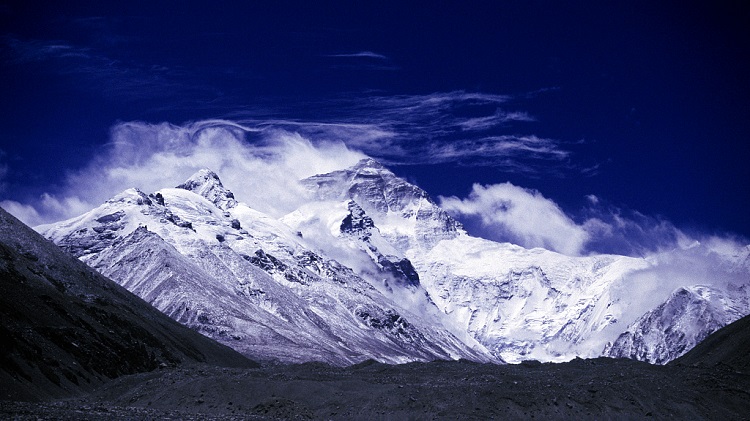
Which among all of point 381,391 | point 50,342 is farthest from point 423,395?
point 50,342

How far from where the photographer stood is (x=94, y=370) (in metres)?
152

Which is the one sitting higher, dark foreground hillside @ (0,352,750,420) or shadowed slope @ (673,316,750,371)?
shadowed slope @ (673,316,750,371)

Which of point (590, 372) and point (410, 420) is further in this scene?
point (590, 372)

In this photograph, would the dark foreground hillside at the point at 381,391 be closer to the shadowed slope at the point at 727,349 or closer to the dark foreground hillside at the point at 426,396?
the dark foreground hillside at the point at 426,396

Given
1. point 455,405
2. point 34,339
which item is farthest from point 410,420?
point 34,339

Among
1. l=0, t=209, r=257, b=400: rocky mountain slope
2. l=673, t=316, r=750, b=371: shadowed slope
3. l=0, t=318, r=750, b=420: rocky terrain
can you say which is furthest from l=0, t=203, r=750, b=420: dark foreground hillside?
l=673, t=316, r=750, b=371: shadowed slope

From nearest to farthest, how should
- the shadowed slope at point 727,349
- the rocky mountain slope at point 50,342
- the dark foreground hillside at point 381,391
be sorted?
the dark foreground hillside at point 381,391 → the rocky mountain slope at point 50,342 → the shadowed slope at point 727,349

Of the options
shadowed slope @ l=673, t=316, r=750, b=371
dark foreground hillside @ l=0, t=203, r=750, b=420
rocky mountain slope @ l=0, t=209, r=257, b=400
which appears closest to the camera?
dark foreground hillside @ l=0, t=203, r=750, b=420

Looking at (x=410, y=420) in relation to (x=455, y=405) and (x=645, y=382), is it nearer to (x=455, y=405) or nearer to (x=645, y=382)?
(x=455, y=405)

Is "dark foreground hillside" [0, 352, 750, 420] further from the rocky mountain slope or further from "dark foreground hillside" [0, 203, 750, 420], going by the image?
the rocky mountain slope

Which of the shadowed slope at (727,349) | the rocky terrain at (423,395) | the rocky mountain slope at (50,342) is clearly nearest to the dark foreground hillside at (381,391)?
the rocky terrain at (423,395)

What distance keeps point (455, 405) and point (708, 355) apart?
69.2 m

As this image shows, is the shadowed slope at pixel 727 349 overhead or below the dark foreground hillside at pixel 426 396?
overhead

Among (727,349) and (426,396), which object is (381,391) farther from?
(727,349)
